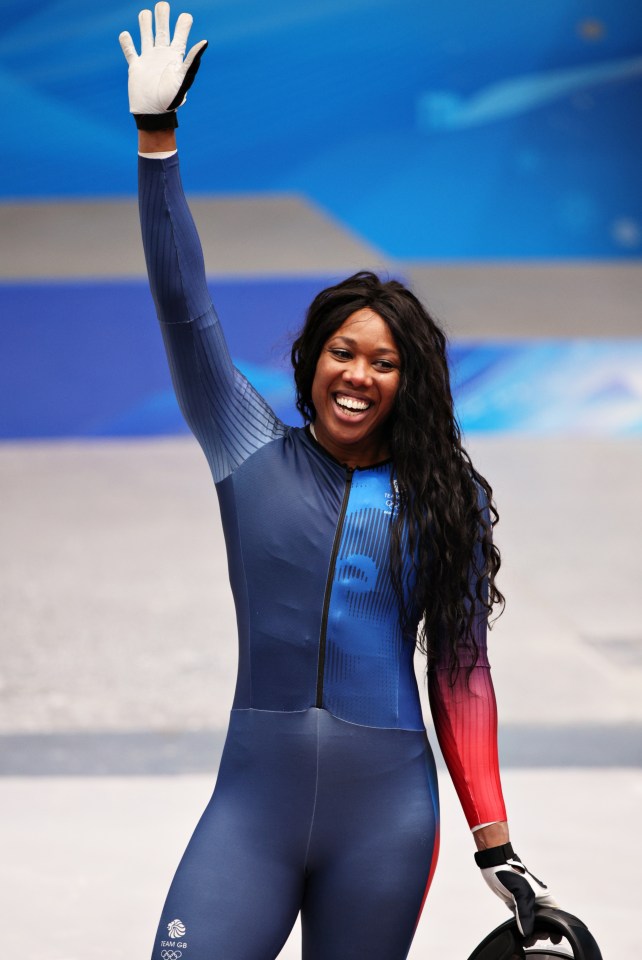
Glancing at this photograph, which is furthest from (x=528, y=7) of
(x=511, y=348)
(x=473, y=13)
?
(x=511, y=348)

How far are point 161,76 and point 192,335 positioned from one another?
1.14 feet

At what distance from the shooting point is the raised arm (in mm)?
1764

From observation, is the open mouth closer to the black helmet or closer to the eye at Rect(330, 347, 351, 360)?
the eye at Rect(330, 347, 351, 360)

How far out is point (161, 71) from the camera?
69.4 inches

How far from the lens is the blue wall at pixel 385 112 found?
5699mm

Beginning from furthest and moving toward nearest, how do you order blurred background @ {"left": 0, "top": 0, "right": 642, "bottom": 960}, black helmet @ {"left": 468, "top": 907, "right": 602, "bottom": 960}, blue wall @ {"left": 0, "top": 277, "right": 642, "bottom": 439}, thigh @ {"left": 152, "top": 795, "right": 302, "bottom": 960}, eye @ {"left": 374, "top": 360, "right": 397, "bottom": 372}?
blue wall @ {"left": 0, "top": 277, "right": 642, "bottom": 439} → blurred background @ {"left": 0, "top": 0, "right": 642, "bottom": 960} → eye @ {"left": 374, "top": 360, "right": 397, "bottom": 372} → black helmet @ {"left": 468, "top": 907, "right": 602, "bottom": 960} → thigh @ {"left": 152, "top": 795, "right": 302, "bottom": 960}

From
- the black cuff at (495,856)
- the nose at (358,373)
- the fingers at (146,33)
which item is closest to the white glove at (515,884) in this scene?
the black cuff at (495,856)

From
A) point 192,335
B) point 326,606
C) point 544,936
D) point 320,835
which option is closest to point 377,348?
point 192,335

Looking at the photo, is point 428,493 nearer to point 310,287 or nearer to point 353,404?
point 353,404

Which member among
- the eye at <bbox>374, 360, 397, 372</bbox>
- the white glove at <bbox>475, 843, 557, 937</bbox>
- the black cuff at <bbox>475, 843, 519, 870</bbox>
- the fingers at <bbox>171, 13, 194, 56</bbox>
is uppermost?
the fingers at <bbox>171, 13, 194, 56</bbox>

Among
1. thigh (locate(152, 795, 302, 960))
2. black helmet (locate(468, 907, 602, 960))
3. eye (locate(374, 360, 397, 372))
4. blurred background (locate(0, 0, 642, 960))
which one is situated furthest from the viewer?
blurred background (locate(0, 0, 642, 960))

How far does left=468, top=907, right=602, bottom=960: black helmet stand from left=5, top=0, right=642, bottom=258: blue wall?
4.38 m

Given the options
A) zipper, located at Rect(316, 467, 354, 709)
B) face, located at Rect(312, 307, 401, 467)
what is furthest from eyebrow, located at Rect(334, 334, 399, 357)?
zipper, located at Rect(316, 467, 354, 709)

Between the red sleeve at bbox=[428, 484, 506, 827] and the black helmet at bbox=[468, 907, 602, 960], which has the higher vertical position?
the red sleeve at bbox=[428, 484, 506, 827]
